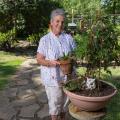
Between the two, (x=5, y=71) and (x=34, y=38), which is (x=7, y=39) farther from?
(x=5, y=71)

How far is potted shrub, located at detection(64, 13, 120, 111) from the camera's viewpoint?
404 cm

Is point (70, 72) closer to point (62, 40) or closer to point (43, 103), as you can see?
point (62, 40)

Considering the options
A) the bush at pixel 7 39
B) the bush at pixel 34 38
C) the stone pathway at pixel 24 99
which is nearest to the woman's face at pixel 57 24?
the stone pathway at pixel 24 99

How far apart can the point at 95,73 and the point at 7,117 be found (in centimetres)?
266

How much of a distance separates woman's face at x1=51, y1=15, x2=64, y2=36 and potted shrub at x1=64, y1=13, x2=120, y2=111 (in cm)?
58

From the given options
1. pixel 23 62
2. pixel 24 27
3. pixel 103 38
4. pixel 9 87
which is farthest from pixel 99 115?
pixel 24 27

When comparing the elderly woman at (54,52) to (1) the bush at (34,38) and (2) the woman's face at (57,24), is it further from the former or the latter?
(1) the bush at (34,38)

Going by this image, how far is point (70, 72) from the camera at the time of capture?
4.51 m

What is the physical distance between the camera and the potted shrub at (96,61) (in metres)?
4.04

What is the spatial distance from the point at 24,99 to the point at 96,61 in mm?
3629

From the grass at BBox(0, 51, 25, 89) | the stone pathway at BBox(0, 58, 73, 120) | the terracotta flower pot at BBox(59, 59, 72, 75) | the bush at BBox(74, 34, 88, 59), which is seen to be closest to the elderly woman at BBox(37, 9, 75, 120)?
the terracotta flower pot at BBox(59, 59, 72, 75)

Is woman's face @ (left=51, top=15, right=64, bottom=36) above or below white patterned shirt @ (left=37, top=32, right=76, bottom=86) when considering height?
above

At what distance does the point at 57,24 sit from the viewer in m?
4.75

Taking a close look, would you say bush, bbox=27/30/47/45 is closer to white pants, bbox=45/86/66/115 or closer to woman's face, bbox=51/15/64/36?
white pants, bbox=45/86/66/115
